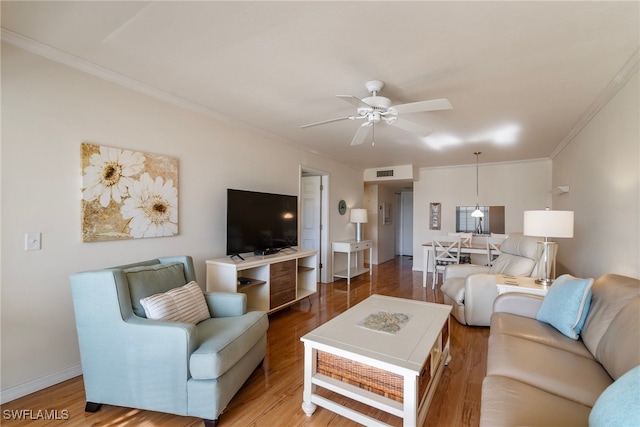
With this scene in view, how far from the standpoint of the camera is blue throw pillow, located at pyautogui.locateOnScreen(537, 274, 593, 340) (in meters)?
1.81

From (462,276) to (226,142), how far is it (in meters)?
3.48

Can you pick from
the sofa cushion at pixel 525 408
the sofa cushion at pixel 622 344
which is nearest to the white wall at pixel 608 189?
the sofa cushion at pixel 622 344

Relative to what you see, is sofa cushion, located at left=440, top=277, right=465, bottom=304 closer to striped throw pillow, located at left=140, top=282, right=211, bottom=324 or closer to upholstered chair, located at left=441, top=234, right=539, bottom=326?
upholstered chair, located at left=441, top=234, right=539, bottom=326

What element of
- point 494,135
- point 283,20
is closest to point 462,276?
point 494,135

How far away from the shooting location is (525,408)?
1.19 meters

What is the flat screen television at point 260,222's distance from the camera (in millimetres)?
3082

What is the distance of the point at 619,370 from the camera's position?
1324mm

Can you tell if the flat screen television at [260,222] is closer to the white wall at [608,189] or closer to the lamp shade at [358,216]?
the lamp shade at [358,216]

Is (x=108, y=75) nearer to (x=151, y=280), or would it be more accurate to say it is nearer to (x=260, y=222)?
(x=151, y=280)

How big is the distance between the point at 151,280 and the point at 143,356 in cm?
52

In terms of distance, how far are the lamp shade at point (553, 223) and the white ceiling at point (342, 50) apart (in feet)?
3.58

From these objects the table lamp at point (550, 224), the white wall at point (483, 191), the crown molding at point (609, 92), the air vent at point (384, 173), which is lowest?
the table lamp at point (550, 224)

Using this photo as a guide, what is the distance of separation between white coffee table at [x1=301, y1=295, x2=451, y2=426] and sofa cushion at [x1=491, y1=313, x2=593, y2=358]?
1.42 feet

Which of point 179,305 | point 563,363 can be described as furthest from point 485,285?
point 179,305
